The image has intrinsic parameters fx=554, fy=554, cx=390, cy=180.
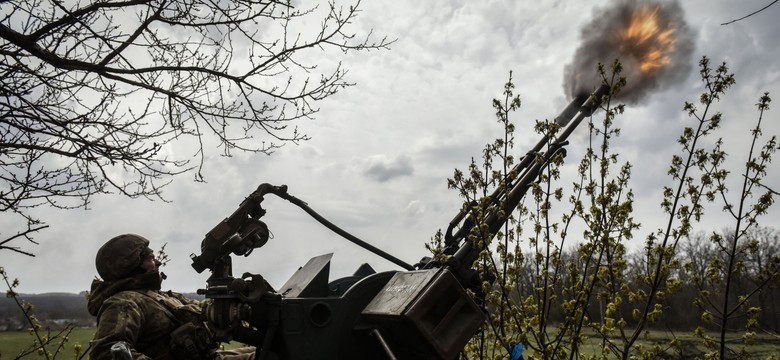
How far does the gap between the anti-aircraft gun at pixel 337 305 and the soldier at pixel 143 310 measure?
425 millimetres

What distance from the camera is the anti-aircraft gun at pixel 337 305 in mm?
3682

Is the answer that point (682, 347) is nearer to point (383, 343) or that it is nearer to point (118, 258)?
point (383, 343)

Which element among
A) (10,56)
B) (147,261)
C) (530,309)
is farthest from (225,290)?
(10,56)

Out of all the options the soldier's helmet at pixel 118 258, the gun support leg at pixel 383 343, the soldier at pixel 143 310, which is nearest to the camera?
the gun support leg at pixel 383 343

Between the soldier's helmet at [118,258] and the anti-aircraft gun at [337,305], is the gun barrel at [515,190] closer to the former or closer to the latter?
the anti-aircraft gun at [337,305]

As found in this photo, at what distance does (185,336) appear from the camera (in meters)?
4.44

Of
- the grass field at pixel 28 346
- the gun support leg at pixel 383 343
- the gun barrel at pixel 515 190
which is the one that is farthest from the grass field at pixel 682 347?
the gun support leg at pixel 383 343

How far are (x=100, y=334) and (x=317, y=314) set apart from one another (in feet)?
5.19

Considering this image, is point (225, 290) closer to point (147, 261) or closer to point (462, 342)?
point (147, 261)

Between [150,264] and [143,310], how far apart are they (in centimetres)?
61

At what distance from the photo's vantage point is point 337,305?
4.16 metres

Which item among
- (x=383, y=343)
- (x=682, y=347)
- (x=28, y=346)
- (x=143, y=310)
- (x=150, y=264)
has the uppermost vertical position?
(x=150, y=264)

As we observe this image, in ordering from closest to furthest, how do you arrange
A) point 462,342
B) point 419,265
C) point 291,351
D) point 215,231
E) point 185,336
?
1. point 462,342
2. point 291,351
3. point 185,336
4. point 215,231
5. point 419,265

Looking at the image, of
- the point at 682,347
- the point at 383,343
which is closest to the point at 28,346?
the point at 383,343
